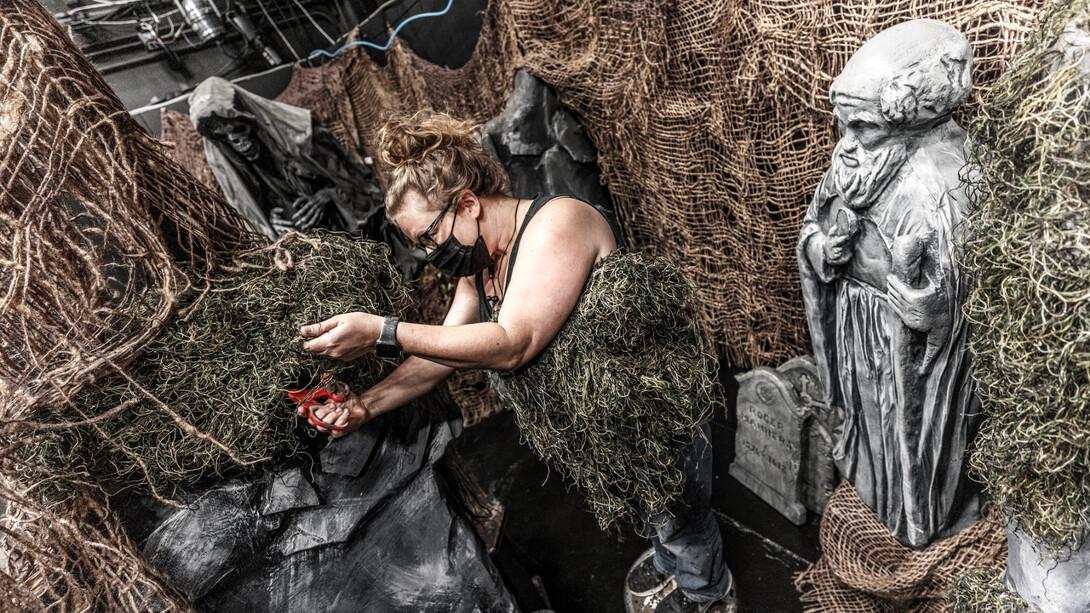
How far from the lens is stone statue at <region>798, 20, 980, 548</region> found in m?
1.56

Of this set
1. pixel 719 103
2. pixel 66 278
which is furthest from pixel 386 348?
pixel 719 103

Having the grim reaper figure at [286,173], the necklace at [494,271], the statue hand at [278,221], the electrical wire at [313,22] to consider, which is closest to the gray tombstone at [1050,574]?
the necklace at [494,271]

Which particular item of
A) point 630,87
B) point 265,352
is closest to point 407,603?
point 265,352

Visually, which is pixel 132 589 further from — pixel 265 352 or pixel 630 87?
pixel 630 87

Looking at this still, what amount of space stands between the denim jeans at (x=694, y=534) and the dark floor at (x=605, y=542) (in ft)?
0.94

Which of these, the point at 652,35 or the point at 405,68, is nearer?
the point at 652,35

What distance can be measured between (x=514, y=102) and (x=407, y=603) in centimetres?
279

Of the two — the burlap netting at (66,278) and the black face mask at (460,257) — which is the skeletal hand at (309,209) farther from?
the black face mask at (460,257)

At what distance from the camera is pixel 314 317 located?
1.75 meters

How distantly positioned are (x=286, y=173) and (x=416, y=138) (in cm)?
229

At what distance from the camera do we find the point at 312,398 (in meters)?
1.73

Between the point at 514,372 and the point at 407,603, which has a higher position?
the point at 514,372

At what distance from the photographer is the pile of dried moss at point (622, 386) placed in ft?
5.78

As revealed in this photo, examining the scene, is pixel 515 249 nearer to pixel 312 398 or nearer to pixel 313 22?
pixel 312 398
